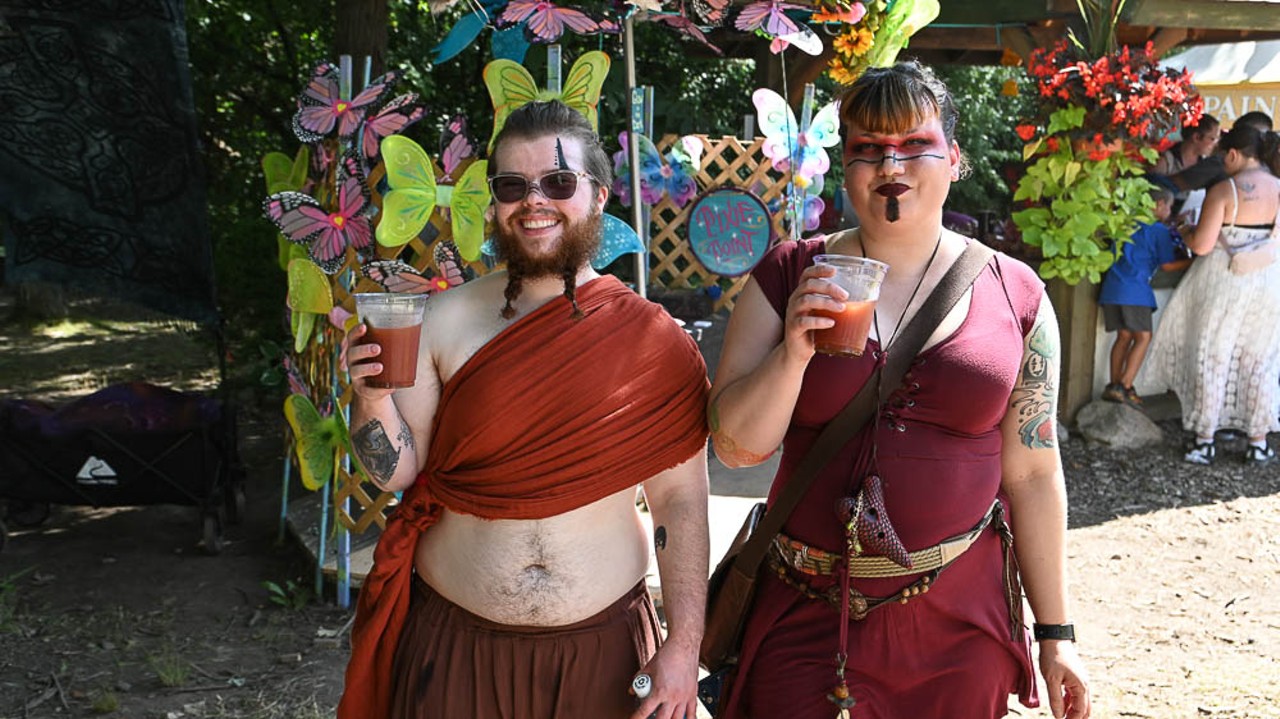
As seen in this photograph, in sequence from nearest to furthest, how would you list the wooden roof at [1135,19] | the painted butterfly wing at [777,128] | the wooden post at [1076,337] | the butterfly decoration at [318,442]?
the butterfly decoration at [318,442] < the painted butterfly wing at [777,128] < the wooden roof at [1135,19] < the wooden post at [1076,337]

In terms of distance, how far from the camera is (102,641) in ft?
14.4

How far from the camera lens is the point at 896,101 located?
2094 mm

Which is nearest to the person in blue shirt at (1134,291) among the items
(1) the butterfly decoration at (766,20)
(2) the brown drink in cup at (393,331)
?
(1) the butterfly decoration at (766,20)

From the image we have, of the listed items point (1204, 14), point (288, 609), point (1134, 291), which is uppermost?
point (1204, 14)

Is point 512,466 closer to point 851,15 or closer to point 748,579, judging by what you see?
point 748,579

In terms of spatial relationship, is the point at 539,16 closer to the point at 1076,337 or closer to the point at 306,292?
the point at 306,292

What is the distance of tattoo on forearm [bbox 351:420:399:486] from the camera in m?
2.08

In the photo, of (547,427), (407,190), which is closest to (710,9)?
(407,190)

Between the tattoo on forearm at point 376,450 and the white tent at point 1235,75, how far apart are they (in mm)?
11186

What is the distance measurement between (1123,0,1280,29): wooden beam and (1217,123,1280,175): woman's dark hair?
29.2 inches

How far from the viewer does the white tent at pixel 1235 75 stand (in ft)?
37.0

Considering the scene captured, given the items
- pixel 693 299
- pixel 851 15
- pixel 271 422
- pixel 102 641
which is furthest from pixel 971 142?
pixel 102 641

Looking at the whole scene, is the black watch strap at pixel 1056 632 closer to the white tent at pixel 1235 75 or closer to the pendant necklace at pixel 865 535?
the pendant necklace at pixel 865 535

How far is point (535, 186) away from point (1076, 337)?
6273mm
